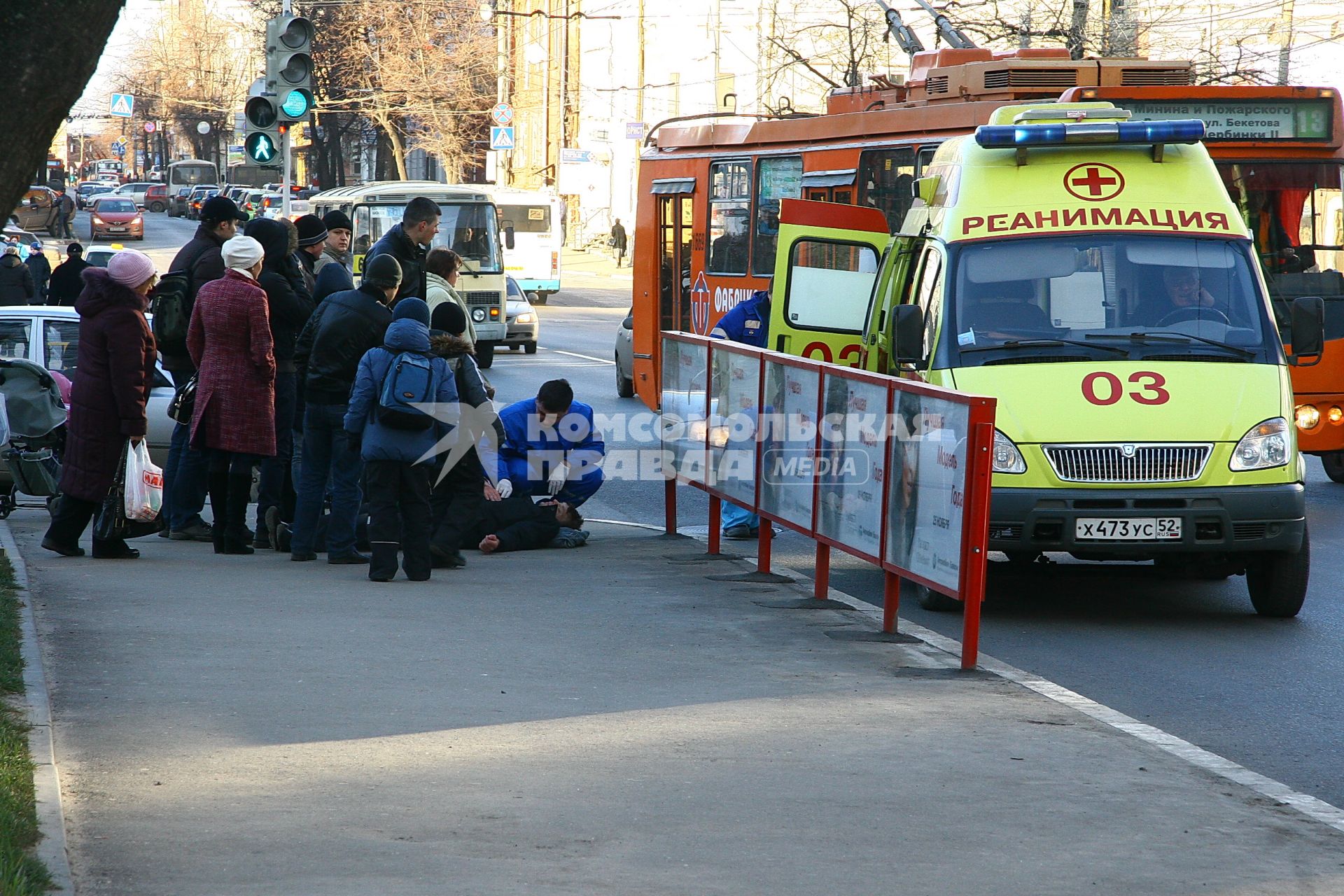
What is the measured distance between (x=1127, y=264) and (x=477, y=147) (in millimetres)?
61813

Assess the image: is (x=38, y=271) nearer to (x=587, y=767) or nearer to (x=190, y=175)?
(x=587, y=767)

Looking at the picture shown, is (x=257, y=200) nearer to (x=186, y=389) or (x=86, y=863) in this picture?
(x=186, y=389)

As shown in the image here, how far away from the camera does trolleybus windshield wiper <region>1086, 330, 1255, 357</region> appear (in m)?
8.82

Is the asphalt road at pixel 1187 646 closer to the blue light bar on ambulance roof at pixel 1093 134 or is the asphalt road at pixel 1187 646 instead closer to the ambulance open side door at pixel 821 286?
the ambulance open side door at pixel 821 286

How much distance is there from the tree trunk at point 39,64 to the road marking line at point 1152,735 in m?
4.05

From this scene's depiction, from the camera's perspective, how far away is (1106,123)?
9.35 m

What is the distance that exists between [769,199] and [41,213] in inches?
2167

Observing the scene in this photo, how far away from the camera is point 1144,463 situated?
8273mm

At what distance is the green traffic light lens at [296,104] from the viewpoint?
615 inches

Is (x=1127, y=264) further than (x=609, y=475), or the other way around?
(x=609, y=475)

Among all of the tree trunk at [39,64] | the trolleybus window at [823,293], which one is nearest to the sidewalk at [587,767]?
the tree trunk at [39,64]

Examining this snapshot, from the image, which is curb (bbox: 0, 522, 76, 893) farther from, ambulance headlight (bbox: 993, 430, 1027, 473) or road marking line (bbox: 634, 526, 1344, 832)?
ambulance headlight (bbox: 993, 430, 1027, 473)

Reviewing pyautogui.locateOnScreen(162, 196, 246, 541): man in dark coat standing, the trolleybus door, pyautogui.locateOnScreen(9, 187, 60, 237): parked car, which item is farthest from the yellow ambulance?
pyautogui.locateOnScreen(9, 187, 60, 237): parked car

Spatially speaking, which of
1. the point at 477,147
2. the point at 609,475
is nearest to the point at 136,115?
the point at 477,147
